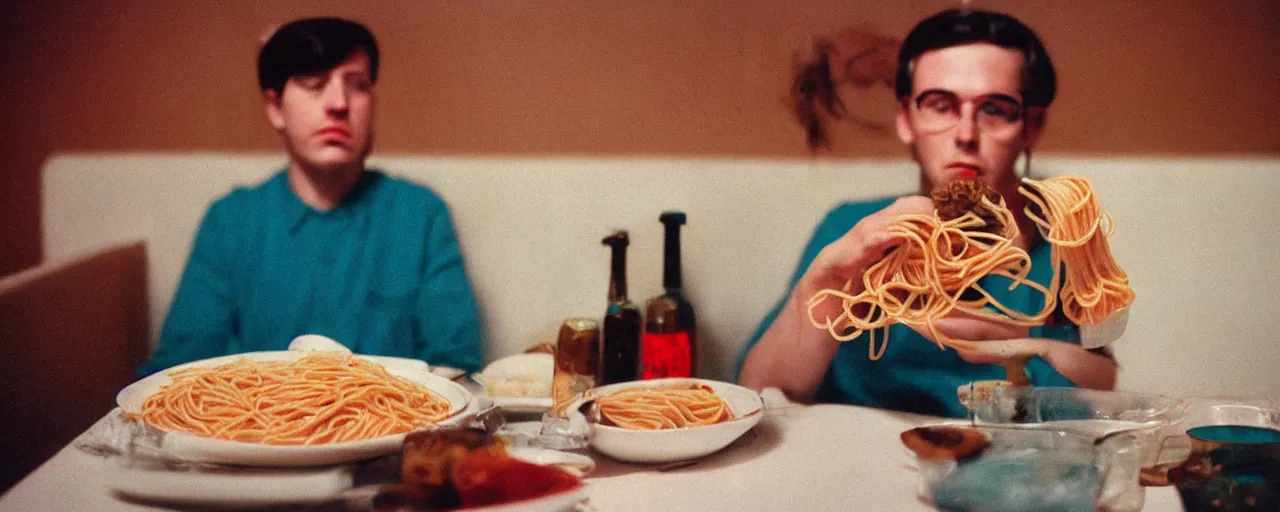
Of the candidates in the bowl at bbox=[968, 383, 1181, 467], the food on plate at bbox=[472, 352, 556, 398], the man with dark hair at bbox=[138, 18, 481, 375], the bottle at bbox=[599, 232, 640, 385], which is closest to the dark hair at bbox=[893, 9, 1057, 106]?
the bowl at bbox=[968, 383, 1181, 467]

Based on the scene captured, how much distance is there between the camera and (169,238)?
193cm

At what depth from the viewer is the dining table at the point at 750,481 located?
1.27m

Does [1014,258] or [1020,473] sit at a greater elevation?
[1014,258]

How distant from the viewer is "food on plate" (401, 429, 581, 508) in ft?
3.98

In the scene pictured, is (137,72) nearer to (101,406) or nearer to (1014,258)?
(101,406)

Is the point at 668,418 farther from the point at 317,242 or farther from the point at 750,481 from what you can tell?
the point at 317,242

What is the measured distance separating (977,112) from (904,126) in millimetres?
134

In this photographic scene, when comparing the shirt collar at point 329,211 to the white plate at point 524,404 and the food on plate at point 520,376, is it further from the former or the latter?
the white plate at point 524,404

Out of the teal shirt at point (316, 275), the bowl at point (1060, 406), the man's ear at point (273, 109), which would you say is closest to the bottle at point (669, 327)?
the teal shirt at point (316, 275)

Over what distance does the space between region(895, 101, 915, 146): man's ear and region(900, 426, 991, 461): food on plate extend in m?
0.72

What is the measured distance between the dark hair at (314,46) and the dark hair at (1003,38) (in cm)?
107

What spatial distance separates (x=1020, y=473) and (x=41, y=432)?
1.73m

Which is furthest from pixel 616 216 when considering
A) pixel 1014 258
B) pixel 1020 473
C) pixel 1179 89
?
pixel 1179 89

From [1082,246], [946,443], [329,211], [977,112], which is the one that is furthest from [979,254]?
[329,211]
